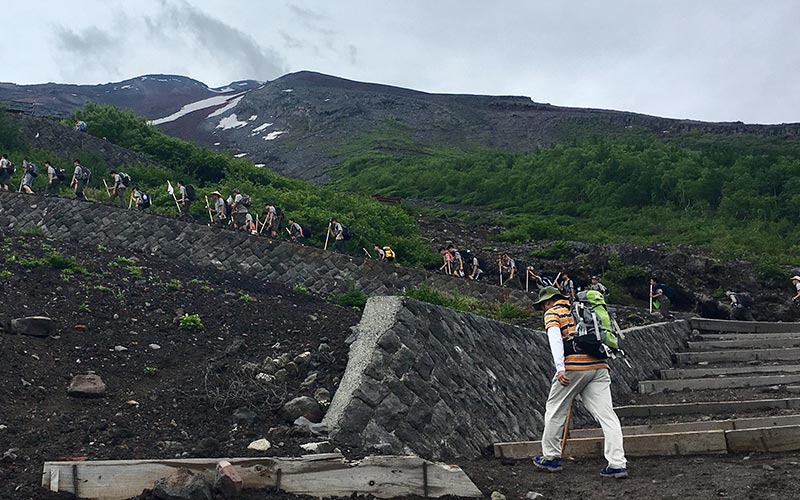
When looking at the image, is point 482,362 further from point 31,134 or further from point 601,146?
point 601,146

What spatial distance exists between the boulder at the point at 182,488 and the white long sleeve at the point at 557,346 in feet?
9.77

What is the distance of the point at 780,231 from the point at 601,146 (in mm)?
19235

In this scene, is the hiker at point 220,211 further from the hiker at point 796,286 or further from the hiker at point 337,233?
the hiker at point 796,286

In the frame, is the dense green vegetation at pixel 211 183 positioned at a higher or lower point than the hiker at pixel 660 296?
higher

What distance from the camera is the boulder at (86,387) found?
803cm

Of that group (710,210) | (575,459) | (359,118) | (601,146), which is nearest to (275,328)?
(575,459)

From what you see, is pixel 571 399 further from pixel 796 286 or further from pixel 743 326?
pixel 796 286

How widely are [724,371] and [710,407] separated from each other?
352 centimetres

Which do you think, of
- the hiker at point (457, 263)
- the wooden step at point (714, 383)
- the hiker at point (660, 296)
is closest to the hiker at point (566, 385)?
the wooden step at point (714, 383)

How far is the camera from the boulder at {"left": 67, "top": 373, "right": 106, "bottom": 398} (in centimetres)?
803

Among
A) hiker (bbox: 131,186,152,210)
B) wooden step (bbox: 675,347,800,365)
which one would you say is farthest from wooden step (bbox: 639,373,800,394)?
hiker (bbox: 131,186,152,210)

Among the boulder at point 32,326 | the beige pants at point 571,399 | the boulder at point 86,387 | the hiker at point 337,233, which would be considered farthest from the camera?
the hiker at point 337,233

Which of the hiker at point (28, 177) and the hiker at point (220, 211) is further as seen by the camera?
the hiker at point (28, 177)

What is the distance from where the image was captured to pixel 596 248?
3138cm
